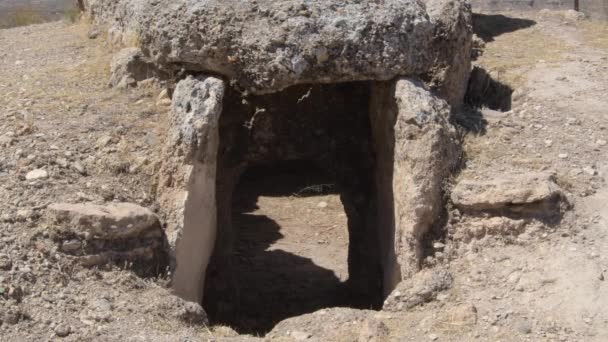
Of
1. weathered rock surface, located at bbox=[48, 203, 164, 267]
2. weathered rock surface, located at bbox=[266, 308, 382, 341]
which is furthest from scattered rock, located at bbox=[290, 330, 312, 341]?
weathered rock surface, located at bbox=[48, 203, 164, 267]

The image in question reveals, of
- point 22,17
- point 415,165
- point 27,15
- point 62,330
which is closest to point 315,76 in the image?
point 415,165

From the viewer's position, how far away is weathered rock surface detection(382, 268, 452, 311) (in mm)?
5879

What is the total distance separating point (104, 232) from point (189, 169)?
84cm

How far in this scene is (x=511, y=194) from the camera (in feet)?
19.9

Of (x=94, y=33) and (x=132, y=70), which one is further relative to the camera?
(x=94, y=33)

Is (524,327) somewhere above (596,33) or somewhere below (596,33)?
A: below

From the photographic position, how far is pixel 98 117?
685cm

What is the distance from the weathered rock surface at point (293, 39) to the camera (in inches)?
247

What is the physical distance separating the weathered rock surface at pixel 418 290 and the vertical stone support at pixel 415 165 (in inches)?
10.7

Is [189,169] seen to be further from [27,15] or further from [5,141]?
[27,15]

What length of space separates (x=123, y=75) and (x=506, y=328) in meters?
3.82

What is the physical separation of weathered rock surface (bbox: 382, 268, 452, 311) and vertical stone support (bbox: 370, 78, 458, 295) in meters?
0.27

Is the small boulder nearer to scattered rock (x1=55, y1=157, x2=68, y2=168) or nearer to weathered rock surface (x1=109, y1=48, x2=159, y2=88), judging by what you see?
scattered rock (x1=55, y1=157, x2=68, y2=168)

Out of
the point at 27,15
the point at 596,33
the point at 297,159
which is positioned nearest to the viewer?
the point at 297,159
